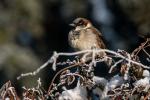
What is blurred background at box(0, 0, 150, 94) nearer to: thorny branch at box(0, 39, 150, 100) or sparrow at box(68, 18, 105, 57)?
sparrow at box(68, 18, 105, 57)

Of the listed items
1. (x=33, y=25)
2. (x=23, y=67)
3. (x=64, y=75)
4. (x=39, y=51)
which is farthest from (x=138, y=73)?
(x=39, y=51)

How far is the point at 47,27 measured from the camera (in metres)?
12.5

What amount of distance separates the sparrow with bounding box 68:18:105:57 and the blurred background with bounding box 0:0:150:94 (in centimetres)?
345

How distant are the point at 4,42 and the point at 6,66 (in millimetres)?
369

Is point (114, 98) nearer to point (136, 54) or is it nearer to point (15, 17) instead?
point (136, 54)

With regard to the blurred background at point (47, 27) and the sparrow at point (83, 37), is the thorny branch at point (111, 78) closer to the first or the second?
the sparrow at point (83, 37)

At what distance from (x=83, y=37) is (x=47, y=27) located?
672cm

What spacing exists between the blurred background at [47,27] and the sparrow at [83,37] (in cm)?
345

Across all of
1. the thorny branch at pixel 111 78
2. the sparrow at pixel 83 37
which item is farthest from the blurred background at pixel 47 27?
the thorny branch at pixel 111 78

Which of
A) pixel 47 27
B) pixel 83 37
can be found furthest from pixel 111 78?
pixel 47 27

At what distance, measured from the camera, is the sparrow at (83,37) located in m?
5.65

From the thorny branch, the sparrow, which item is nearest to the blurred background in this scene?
the sparrow

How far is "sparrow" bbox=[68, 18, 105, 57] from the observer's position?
5.65m

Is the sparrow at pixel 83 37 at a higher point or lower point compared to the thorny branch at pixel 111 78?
higher
